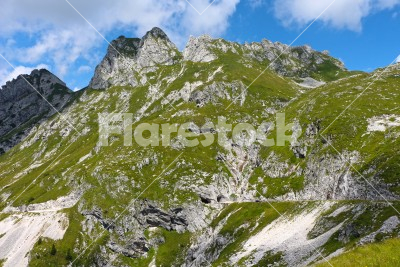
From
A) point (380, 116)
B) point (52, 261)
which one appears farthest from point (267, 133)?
point (52, 261)

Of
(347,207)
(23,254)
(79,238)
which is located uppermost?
(347,207)

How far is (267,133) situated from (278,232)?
8751cm

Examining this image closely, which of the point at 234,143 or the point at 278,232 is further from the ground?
the point at 234,143

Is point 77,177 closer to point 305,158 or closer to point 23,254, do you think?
point 23,254

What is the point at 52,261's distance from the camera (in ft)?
440

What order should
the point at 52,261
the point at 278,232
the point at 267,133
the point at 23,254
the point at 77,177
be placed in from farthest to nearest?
the point at 77,177, the point at 267,133, the point at 23,254, the point at 52,261, the point at 278,232

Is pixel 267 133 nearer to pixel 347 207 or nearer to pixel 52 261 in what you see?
pixel 347 207

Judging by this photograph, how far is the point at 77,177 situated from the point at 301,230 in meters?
143

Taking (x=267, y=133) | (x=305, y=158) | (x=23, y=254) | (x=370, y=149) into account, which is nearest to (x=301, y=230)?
(x=370, y=149)

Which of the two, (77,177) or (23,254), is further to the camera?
(77,177)

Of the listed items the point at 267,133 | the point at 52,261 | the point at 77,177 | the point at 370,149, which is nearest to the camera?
the point at 370,149

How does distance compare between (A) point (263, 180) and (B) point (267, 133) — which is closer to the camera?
(A) point (263, 180)

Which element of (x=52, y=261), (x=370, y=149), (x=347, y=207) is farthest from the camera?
(x=52, y=261)

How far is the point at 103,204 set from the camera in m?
152
